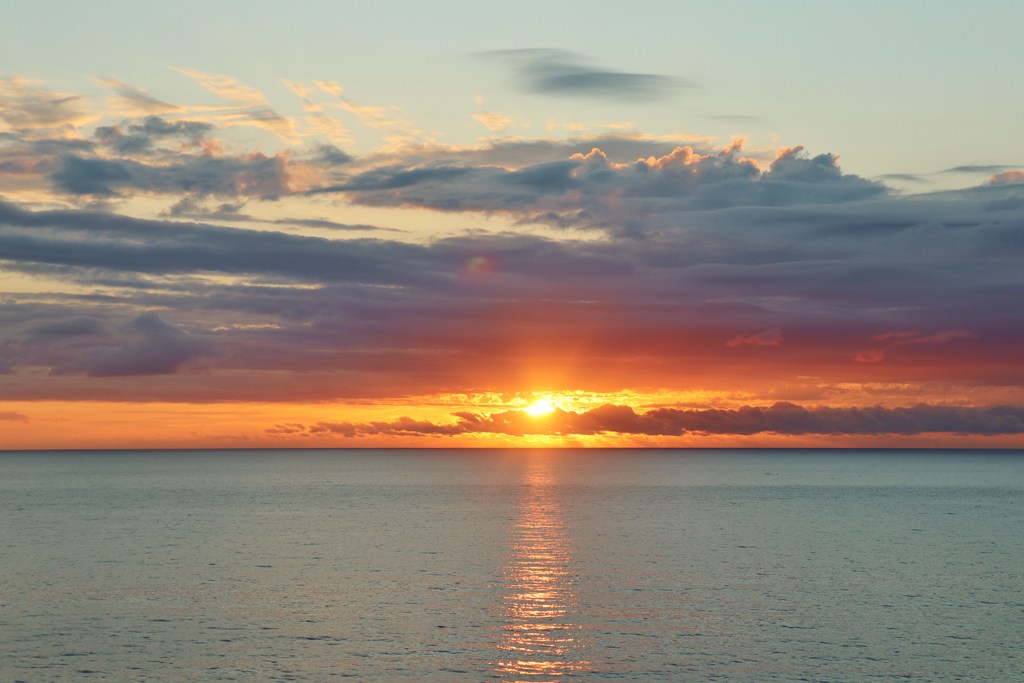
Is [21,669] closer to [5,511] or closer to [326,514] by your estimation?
[326,514]

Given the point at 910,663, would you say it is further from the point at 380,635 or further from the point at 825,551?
the point at 825,551

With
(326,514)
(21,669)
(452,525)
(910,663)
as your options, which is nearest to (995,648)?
(910,663)

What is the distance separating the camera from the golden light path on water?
6097cm

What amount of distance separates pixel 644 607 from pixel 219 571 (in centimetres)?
4332


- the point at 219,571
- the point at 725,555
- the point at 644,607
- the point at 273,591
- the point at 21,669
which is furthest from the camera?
the point at 725,555

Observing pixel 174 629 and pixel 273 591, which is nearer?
pixel 174 629

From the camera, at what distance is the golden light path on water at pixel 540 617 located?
200ft

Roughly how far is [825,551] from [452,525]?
5780 cm

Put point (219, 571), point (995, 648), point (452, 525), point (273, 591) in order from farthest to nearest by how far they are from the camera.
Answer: point (452, 525) < point (219, 571) < point (273, 591) < point (995, 648)

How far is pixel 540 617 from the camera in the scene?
76312 mm

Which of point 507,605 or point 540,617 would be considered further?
point 507,605

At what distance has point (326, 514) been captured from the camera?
594 ft

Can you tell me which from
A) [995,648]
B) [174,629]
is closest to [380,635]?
[174,629]

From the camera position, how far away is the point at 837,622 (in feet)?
245
